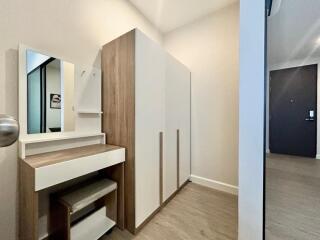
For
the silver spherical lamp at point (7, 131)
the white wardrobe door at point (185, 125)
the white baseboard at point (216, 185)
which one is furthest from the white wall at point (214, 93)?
the silver spherical lamp at point (7, 131)

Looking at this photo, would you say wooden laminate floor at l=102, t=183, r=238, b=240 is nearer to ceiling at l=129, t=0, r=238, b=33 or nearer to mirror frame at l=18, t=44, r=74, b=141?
mirror frame at l=18, t=44, r=74, b=141

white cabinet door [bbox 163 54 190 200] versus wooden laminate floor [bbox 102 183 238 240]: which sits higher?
white cabinet door [bbox 163 54 190 200]

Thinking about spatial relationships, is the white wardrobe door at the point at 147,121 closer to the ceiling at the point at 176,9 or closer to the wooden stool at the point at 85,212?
the wooden stool at the point at 85,212

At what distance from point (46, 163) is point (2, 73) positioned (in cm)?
75

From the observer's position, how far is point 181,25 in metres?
2.56

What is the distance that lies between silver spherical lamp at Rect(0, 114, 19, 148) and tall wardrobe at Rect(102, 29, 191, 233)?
3.04ft

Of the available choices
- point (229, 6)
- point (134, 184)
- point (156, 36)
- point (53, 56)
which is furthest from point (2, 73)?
point (229, 6)

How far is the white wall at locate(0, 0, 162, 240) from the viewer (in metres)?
1.13

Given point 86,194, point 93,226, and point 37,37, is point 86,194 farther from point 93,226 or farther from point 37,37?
point 37,37

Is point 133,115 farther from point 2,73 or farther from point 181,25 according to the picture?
point 181,25

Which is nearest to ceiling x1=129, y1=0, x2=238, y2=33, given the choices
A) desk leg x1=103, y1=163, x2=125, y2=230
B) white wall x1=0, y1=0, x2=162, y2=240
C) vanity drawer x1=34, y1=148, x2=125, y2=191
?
white wall x1=0, y1=0, x2=162, y2=240

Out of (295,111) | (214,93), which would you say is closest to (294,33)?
(295,111)

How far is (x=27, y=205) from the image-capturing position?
1.05m

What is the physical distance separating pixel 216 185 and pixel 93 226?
1677 millimetres
